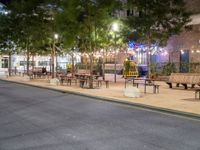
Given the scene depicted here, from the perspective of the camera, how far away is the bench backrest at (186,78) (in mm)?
23875

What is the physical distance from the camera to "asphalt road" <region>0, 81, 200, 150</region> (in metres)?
8.80

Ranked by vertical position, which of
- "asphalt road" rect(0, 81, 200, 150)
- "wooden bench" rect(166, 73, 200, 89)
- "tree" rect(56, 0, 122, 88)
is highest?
"tree" rect(56, 0, 122, 88)

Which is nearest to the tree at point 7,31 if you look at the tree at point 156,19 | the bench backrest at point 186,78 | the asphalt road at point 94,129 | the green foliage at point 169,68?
the green foliage at point 169,68

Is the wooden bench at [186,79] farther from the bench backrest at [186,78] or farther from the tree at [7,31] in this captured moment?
the tree at [7,31]

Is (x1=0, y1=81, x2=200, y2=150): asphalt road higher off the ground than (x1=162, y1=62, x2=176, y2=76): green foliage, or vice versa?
(x1=162, y1=62, x2=176, y2=76): green foliage

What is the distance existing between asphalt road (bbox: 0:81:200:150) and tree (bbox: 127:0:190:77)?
1418 centimetres

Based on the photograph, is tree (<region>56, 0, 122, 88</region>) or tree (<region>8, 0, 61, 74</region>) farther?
tree (<region>8, 0, 61, 74</region>)

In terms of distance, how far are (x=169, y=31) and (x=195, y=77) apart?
6.61m

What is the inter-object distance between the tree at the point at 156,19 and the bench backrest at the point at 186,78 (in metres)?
4.49

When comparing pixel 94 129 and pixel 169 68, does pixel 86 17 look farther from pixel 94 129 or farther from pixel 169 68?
pixel 94 129

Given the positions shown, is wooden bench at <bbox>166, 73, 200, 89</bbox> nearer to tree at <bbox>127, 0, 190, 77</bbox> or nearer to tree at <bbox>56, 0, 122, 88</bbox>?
tree at <bbox>127, 0, 190, 77</bbox>

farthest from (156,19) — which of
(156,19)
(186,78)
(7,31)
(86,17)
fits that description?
(7,31)

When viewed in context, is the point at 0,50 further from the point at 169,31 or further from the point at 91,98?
the point at 91,98

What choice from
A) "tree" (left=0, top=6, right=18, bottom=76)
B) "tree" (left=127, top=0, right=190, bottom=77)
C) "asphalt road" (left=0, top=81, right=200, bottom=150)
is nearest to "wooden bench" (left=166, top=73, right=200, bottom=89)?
"tree" (left=127, top=0, right=190, bottom=77)
